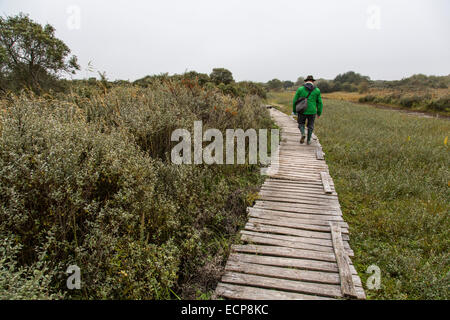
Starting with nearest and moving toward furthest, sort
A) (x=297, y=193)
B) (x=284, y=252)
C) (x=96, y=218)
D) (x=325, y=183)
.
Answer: (x=96, y=218)
(x=284, y=252)
(x=297, y=193)
(x=325, y=183)

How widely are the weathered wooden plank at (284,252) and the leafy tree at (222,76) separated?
1399 centimetres

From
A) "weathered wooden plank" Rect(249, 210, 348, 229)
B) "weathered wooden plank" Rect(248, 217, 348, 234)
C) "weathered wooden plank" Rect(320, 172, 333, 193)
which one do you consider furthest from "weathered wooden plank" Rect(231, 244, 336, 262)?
"weathered wooden plank" Rect(320, 172, 333, 193)

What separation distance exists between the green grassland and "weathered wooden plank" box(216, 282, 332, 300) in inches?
37.2

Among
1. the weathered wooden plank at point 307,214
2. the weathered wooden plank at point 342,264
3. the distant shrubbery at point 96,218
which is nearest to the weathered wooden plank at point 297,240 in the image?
the weathered wooden plank at point 342,264

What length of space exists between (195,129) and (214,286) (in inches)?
143

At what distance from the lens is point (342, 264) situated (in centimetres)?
312

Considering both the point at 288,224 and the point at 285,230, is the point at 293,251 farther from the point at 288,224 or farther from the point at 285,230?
the point at 288,224

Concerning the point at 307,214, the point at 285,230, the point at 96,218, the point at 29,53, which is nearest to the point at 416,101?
the point at 307,214

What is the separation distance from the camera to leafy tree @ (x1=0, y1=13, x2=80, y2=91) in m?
13.6

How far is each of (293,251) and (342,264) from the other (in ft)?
2.22

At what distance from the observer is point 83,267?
7.90 ft

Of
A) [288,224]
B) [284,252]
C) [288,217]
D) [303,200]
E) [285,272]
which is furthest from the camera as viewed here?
[303,200]
